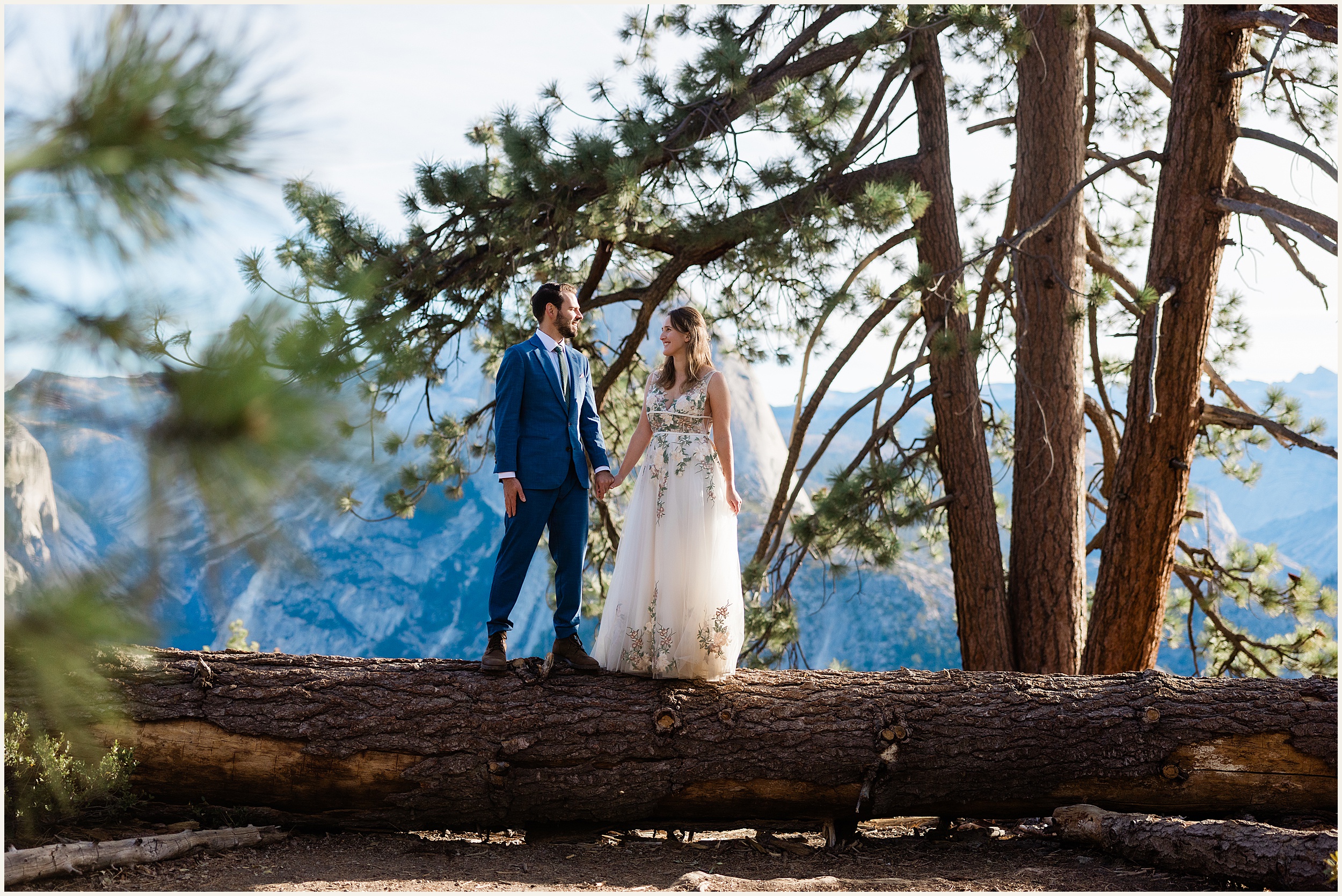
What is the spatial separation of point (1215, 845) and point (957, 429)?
112 inches

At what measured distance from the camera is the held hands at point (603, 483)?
143 inches

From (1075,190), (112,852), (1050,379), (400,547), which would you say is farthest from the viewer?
(400,547)

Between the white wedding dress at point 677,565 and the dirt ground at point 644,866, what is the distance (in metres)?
0.67

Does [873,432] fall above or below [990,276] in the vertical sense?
below

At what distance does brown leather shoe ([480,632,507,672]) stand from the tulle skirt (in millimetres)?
395

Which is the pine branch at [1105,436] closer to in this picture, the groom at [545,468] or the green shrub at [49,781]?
the groom at [545,468]

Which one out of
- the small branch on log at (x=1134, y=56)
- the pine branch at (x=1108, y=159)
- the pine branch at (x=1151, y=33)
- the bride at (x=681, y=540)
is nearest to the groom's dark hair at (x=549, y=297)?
the bride at (x=681, y=540)

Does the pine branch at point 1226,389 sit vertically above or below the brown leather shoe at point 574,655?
above

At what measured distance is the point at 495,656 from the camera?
3.44 meters

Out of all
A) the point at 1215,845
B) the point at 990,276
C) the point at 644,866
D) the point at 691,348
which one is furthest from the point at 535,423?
the point at 990,276

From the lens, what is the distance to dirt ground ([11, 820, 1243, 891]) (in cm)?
280

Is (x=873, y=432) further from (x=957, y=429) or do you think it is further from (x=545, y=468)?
(x=545, y=468)

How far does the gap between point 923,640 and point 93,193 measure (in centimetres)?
1840

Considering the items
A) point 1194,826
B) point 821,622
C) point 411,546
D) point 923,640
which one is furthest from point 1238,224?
point 411,546
